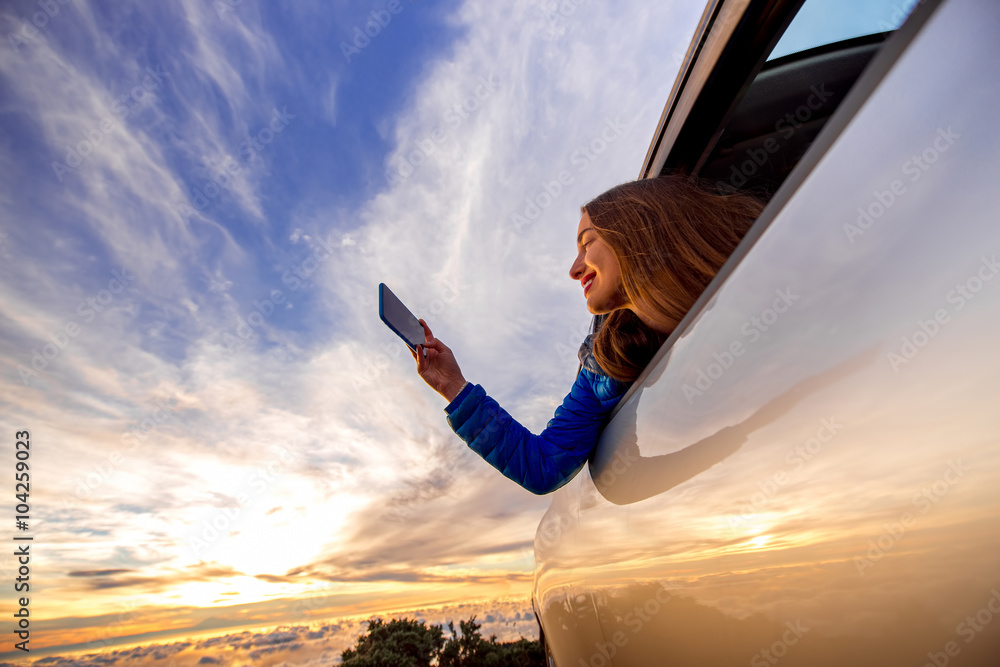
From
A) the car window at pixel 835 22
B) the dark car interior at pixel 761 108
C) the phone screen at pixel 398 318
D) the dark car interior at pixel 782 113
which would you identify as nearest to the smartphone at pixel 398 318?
the phone screen at pixel 398 318

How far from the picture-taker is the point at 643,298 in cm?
152

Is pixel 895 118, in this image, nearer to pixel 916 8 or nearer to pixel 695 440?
pixel 916 8

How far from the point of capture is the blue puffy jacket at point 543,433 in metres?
1.57

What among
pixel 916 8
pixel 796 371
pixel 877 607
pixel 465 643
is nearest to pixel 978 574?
pixel 877 607

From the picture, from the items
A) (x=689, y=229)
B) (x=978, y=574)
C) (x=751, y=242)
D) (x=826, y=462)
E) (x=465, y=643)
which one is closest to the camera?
(x=978, y=574)

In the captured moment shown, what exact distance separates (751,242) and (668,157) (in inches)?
39.6

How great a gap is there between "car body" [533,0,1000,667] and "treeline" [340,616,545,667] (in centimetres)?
696

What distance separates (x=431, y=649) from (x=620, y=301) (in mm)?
7569

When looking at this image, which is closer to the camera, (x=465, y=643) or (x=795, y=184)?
(x=795, y=184)

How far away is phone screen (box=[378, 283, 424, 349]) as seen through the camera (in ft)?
5.80

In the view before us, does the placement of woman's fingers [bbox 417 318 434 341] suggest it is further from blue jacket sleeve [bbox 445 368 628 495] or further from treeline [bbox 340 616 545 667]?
treeline [bbox 340 616 545 667]

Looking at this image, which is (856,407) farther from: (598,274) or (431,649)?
(431,649)

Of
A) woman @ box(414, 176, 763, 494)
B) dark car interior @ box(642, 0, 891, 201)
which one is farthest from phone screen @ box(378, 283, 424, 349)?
dark car interior @ box(642, 0, 891, 201)

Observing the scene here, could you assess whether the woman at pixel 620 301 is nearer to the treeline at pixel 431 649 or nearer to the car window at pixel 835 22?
the car window at pixel 835 22
